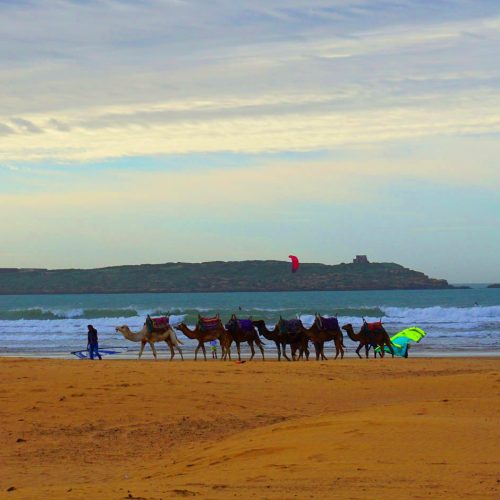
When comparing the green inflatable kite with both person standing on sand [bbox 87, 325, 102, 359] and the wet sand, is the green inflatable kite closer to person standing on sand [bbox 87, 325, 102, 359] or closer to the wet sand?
person standing on sand [bbox 87, 325, 102, 359]

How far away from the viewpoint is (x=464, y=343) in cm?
3894

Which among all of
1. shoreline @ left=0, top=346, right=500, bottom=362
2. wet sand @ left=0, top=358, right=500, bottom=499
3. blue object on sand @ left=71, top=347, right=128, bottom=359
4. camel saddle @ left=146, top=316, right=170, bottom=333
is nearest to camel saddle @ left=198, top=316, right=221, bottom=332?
camel saddle @ left=146, top=316, right=170, bottom=333

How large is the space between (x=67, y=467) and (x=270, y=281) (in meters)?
153

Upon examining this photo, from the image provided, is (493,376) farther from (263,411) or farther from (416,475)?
(416,475)

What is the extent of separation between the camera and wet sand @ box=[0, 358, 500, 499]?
26.9 feet

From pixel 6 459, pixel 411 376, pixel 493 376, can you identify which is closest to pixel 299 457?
pixel 6 459

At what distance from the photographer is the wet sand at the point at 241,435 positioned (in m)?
8.19

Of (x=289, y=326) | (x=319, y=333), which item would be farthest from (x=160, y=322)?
(x=319, y=333)

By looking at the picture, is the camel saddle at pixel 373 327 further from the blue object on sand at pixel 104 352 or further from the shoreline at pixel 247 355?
the blue object on sand at pixel 104 352

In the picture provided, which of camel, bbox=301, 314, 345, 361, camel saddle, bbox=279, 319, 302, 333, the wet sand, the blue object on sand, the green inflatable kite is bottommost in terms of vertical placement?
the wet sand

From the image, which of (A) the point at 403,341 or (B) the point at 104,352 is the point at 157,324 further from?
(A) the point at 403,341

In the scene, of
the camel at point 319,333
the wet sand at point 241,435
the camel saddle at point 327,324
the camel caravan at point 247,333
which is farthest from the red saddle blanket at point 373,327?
the wet sand at point 241,435

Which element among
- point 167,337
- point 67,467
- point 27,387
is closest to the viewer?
point 67,467

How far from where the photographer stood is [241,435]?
1177cm
